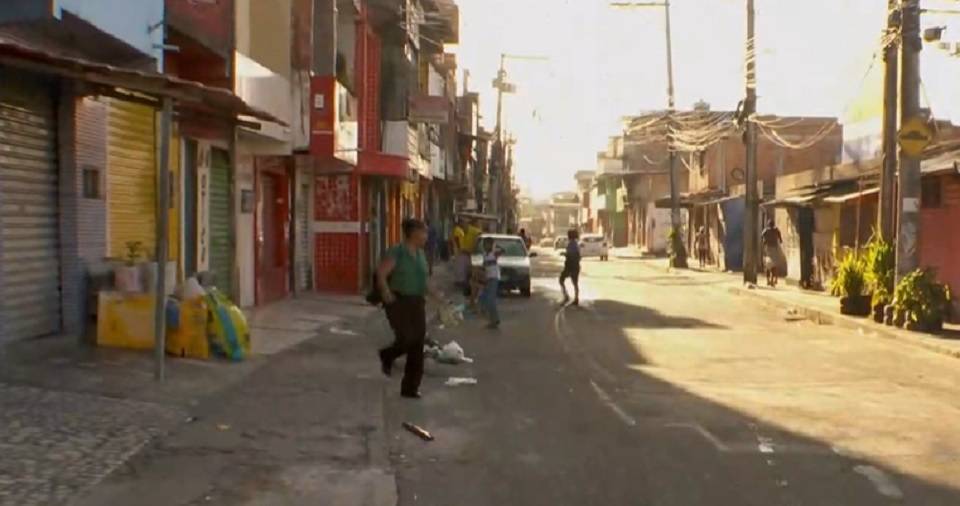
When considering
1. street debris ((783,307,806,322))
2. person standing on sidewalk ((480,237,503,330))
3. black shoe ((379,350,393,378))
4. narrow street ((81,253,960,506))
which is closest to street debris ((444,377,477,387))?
narrow street ((81,253,960,506))

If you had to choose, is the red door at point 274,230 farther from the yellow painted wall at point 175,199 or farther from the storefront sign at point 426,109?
the storefront sign at point 426,109

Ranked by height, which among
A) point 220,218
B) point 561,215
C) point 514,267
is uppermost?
point 561,215

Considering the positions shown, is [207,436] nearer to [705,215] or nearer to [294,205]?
[294,205]

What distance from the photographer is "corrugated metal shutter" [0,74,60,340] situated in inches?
460

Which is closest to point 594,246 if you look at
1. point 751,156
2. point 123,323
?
point 751,156

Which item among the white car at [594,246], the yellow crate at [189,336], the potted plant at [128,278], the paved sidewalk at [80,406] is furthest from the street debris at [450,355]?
the white car at [594,246]

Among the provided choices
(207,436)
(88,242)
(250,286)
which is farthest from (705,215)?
(207,436)

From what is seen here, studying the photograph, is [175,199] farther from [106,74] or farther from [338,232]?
[338,232]

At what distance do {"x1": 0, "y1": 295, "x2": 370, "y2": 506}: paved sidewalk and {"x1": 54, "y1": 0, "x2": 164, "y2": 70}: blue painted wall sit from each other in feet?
10.8

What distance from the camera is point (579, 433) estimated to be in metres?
9.85

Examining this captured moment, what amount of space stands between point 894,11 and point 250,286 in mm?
12527

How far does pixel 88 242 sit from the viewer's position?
13.5 metres

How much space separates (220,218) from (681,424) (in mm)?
12329

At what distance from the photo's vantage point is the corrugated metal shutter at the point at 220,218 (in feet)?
66.7
